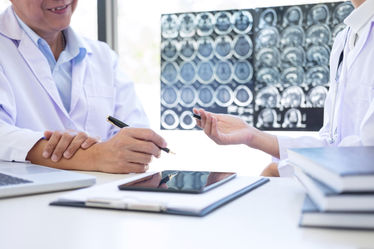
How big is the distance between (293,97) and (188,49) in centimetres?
61

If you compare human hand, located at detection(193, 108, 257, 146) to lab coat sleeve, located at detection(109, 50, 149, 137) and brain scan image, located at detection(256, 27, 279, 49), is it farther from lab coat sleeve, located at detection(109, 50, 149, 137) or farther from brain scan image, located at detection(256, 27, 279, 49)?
brain scan image, located at detection(256, 27, 279, 49)

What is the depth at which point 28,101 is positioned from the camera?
1.55m

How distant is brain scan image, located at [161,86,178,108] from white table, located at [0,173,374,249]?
161cm

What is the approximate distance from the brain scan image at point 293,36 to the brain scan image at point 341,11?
0.54 feet

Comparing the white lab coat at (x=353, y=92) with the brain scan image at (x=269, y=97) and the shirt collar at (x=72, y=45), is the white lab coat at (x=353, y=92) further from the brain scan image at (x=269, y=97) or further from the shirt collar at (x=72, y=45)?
the shirt collar at (x=72, y=45)

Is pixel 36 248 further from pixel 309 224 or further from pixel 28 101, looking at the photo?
pixel 28 101

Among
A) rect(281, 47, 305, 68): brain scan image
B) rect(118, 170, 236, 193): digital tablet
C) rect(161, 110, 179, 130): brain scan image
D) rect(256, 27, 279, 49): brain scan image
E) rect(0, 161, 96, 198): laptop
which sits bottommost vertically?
rect(161, 110, 179, 130): brain scan image

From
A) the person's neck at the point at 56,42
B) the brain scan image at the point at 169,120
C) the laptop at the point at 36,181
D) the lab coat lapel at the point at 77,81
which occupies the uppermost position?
the person's neck at the point at 56,42

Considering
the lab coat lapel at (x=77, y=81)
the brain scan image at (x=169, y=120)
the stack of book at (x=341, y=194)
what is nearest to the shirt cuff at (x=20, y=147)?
the lab coat lapel at (x=77, y=81)

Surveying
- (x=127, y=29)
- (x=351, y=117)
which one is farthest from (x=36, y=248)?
(x=127, y=29)

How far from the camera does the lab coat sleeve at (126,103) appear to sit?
1.78 m

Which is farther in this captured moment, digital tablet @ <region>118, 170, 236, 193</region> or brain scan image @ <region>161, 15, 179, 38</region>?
brain scan image @ <region>161, 15, 179, 38</region>

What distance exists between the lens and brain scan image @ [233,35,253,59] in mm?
2182

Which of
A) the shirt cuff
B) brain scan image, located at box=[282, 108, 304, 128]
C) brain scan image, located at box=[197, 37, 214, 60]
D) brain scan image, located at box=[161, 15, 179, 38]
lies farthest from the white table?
brain scan image, located at box=[161, 15, 179, 38]
